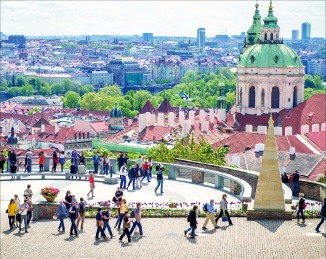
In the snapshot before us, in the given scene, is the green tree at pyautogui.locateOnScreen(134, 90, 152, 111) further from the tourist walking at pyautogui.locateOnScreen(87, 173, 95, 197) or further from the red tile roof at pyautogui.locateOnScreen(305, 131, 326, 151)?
the tourist walking at pyautogui.locateOnScreen(87, 173, 95, 197)

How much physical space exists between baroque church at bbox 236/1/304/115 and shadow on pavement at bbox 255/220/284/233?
72557mm

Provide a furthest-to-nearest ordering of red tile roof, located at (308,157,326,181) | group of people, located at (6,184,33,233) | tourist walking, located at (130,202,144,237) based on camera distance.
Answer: red tile roof, located at (308,157,326,181) → group of people, located at (6,184,33,233) → tourist walking, located at (130,202,144,237)

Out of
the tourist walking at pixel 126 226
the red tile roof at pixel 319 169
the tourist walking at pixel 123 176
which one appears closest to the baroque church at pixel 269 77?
the red tile roof at pixel 319 169

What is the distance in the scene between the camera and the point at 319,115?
98188 millimetres

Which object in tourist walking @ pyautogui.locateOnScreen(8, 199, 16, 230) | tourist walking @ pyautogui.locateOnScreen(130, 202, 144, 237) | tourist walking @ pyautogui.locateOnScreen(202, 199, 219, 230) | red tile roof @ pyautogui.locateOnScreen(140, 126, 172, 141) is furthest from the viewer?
Answer: red tile roof @ pyautogui.locateOnScreen(140, 126, 172, 141)

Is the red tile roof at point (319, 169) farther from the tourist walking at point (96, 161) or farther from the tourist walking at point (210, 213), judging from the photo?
the tourist walking at point (210, 213)

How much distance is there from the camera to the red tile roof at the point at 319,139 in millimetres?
74250

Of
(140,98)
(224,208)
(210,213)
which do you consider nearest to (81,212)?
(210,213)

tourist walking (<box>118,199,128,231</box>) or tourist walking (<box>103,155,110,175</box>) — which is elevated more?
tourist walking (<box>118,199,128,231</box>)

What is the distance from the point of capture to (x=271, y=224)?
31.8 meters

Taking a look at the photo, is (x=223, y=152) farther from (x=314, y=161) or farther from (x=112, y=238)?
(x=112, y=238)

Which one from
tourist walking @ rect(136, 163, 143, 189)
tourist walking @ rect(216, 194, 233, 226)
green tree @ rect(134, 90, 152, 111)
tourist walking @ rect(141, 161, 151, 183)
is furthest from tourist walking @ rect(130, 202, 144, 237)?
green tree @ rect(134, 90, 152, 111)

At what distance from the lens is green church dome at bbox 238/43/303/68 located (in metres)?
104

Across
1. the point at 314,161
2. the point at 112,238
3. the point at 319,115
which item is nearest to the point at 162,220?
the point at 112,238
